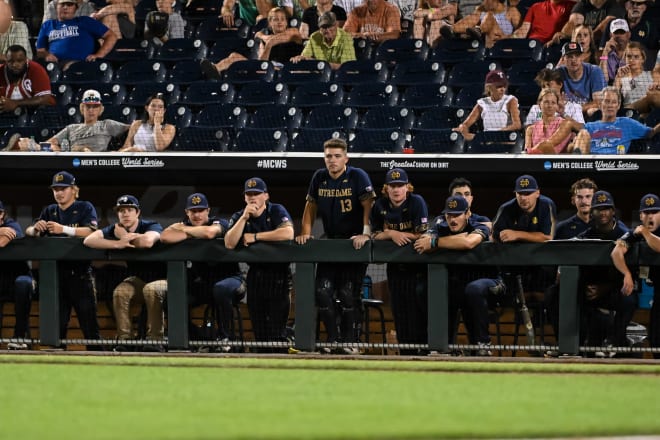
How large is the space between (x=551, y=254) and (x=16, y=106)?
743 cm

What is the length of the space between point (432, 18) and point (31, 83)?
16.0 ft

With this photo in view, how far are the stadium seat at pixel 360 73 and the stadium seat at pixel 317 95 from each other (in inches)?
11.1

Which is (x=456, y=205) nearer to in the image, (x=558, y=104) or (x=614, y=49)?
(x=558, y=104)

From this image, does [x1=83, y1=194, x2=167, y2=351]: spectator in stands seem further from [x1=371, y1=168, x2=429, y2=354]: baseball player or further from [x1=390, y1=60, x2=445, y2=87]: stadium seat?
[x1=390, y1=60, x2=445, y2=87]: stadium seat

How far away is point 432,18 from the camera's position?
14.3m

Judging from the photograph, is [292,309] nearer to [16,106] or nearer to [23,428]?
[23,428]

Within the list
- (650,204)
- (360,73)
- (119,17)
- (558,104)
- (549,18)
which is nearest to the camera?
(650,204)

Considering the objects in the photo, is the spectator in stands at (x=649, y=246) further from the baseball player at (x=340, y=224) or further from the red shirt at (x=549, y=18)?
the red shirt at (x=549, y=18)

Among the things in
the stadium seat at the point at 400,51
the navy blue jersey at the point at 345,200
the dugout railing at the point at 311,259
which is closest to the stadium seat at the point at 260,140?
the stadium seat at the point at 400,51

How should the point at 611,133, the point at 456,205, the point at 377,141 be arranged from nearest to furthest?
1. the point at 456,205
2. the point at 611,133
3. the point at 377,141

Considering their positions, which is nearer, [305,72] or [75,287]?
[75,287]

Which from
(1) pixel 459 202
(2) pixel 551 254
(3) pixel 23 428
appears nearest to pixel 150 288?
(1) pixel 459 202

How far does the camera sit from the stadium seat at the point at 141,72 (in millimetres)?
14680

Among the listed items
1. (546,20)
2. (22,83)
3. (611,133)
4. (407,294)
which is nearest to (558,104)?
(611,133)
